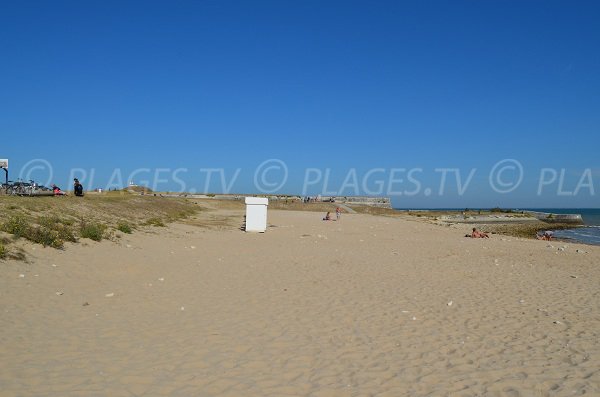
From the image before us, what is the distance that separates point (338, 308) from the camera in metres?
8.55

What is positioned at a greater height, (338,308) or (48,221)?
(48,221)

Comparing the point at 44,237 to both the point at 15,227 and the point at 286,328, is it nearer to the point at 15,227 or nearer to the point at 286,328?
the point at 15,227

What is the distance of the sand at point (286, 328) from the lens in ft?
16.9

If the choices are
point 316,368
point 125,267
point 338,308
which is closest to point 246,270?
point 125,267

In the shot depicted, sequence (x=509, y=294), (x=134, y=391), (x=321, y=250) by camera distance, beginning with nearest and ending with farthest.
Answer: (x=134, y=391)
(x=509, y=294)
(x=321, y=250)

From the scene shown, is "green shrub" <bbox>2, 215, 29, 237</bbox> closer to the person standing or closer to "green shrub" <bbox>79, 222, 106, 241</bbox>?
"green shrub" <bbox>79, 222, 106, 241</bbox>

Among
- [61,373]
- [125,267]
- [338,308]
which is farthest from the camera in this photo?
[125,267]

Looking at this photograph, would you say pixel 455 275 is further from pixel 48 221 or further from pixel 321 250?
pixel 48 221

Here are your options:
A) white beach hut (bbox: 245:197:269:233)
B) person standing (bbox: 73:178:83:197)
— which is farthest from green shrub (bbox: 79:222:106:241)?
person standing (bbox: 73:178:83:197)

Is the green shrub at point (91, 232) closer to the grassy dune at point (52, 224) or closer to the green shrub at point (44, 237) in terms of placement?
the grassy dune at point (52, 224)

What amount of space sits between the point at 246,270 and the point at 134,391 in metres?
7.65

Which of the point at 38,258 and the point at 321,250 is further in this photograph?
the point at 321,250

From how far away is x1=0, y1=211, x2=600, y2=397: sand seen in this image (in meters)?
5.14

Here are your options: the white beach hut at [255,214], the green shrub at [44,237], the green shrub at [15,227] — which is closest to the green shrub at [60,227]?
the green shrub at [44,237]
